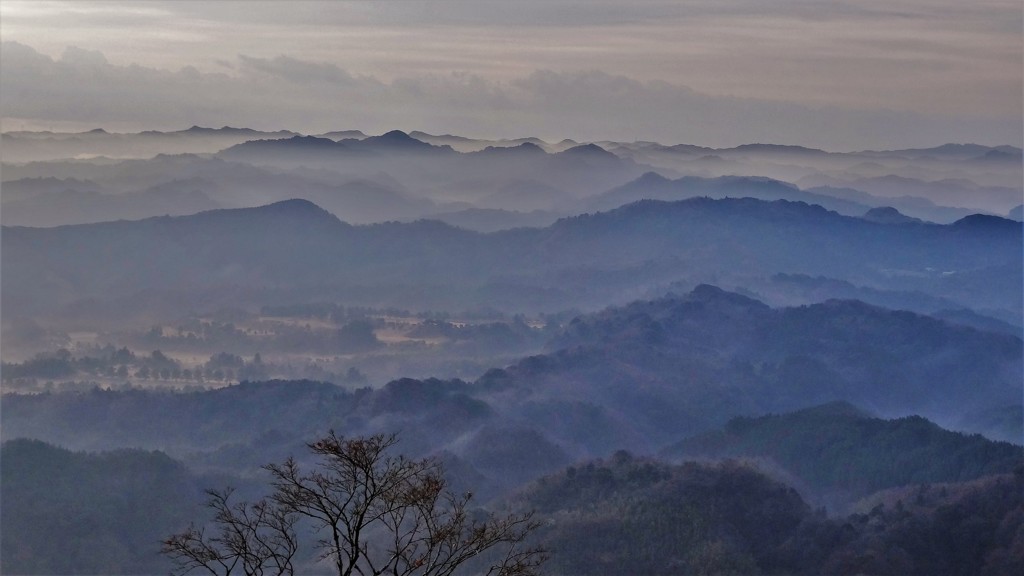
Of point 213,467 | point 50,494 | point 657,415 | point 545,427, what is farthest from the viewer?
point 657,415

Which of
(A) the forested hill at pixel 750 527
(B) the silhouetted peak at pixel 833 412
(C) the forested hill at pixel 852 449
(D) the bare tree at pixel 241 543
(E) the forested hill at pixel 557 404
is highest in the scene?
(E) the forested hill at pixel 557 404

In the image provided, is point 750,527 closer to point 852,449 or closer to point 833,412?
point 852,449

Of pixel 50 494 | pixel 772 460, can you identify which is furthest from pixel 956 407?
pixel 50 494

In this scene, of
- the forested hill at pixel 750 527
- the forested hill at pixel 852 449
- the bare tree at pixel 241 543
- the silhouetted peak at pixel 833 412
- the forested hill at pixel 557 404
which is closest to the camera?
the bare tree at pixel 241 543

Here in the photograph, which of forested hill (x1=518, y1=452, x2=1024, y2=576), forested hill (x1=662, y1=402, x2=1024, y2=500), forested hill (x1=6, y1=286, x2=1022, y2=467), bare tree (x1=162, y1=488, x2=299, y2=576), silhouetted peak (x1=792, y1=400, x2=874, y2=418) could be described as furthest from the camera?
forested hill (x1=6, y1=286, x2=1022, y2=467)

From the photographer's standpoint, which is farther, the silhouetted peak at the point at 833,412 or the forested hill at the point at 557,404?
the forested hill at the point at 557,404

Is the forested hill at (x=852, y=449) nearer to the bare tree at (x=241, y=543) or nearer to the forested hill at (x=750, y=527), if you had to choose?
the forested hill at (x=750, y=527)

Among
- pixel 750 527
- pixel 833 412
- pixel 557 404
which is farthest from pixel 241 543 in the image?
pixel 557 404

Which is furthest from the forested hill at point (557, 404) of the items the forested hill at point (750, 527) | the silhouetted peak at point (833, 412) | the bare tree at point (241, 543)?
the bare tree at point (241, 543)

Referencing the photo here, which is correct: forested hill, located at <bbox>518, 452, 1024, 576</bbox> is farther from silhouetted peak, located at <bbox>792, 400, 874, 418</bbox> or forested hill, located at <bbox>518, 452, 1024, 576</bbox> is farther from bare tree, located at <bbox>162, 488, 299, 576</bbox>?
bare tree, located at <bbox>162, 488, 299, 576</bbox>

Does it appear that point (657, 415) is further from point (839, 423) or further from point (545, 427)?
point (839, 423)

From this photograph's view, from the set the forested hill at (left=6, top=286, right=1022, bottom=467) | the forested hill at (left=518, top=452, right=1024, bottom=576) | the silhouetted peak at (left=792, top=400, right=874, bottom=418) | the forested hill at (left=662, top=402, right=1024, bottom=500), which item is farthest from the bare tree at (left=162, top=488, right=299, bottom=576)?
the silhouetted peak at (left=792, top=400, right=874, bottom=418)
